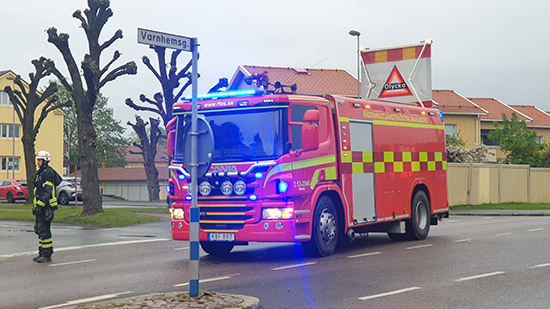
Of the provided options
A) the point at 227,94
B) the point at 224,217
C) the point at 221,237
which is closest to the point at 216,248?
the point at 221,237

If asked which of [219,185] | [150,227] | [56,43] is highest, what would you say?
[56,43]

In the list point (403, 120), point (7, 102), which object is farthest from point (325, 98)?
point (7, 102)

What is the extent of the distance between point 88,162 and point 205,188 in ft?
45.8

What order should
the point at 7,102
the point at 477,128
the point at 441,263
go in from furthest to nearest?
the point at 7,102 → the point at 477,128 → the point at 441,263

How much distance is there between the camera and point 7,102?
69375 millimetres

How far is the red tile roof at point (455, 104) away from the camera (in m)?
57.6

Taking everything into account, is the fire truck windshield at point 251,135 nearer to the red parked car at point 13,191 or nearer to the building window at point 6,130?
the red parked car at point 13,191

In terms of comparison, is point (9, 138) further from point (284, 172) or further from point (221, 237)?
point (284, 172)

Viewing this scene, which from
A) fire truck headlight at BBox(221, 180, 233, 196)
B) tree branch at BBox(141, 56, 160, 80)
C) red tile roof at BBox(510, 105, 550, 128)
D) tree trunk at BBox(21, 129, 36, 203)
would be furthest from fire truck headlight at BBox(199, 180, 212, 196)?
red tile roof at BBox(510, 105, 550, 128)

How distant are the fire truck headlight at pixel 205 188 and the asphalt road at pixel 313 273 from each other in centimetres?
117

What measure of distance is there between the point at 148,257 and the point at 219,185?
2.35 m

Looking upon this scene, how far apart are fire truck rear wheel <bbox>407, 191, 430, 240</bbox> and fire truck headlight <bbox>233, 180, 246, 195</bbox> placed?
17.2ft

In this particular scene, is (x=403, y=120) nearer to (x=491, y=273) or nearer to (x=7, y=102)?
(x=491, y=273)

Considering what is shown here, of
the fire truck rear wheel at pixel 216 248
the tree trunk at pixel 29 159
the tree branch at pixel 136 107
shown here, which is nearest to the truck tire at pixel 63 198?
the tree trunk at pixel 29 159
